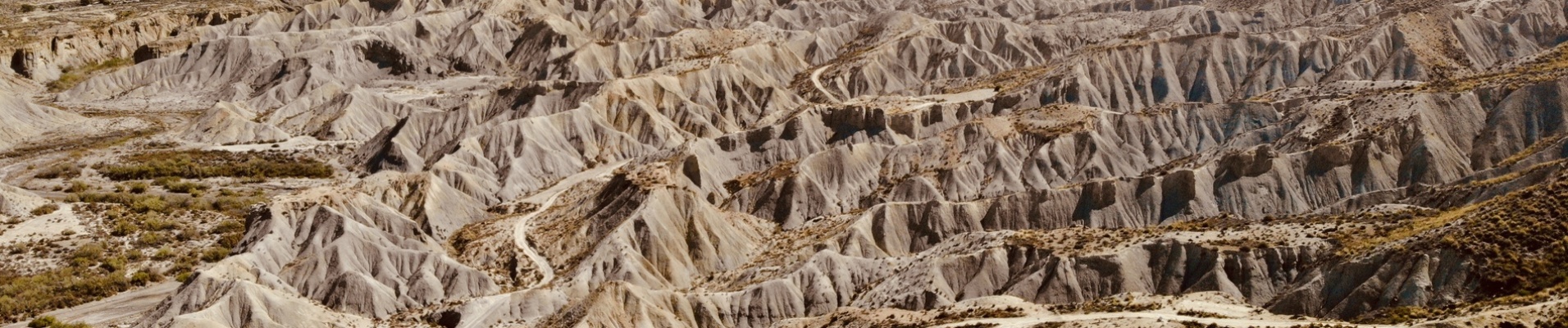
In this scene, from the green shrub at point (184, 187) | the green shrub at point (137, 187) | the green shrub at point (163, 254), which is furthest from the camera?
the green shrub at point (184, 187)

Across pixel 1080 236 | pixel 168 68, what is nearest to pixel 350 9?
pixel 168 68

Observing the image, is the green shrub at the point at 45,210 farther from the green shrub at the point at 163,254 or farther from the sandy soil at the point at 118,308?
the sandy soil at the point at 118,308

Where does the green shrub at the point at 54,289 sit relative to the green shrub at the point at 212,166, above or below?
below

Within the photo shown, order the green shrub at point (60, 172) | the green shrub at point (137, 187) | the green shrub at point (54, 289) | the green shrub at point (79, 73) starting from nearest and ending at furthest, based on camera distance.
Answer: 1. the green shrub at point (54, 289)
2. the green shrub at point (137, 187)
3. the green shrub at point (60, 172)
4. the green shrub at point (79, 73)

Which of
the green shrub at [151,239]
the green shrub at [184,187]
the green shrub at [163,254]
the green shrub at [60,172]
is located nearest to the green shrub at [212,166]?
the green shrub at [60,172]

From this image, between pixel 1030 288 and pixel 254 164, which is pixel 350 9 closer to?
pixel 254 164

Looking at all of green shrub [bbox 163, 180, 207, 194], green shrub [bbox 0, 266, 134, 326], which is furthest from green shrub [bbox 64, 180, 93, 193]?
green shrub [bbox 0, 266, 134, 326]

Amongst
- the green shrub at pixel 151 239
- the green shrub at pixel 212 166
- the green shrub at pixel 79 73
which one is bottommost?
the green shrub at pixel 151 239
